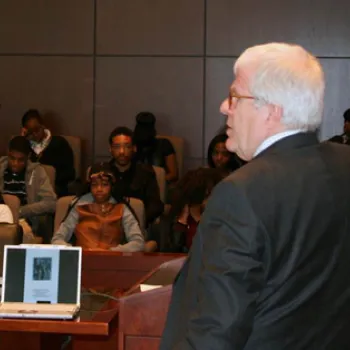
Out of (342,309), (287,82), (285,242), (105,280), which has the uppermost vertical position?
(287,82)

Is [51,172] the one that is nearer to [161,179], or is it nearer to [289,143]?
[161,179]

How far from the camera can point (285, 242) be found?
72.8 inches

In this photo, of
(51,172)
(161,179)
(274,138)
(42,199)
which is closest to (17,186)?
(42,199)

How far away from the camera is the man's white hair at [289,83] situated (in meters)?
1.91

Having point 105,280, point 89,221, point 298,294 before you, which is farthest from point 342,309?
point 89,221

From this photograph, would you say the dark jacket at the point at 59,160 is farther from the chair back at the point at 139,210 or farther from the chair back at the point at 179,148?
the chair back at the point at 139,210

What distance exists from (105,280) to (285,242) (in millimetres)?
2662

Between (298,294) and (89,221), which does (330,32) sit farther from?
(298,294)

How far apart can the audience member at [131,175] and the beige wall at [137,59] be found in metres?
1.80

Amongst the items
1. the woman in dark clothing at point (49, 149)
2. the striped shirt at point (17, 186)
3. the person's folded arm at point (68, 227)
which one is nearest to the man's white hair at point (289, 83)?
the person's folded arm at point (68, 227)

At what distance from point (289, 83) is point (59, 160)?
600 cm

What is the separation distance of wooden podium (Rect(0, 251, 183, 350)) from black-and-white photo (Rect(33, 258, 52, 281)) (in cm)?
22

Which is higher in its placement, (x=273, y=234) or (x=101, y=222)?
(x=273, y=234)

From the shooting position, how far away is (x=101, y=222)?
552cm
